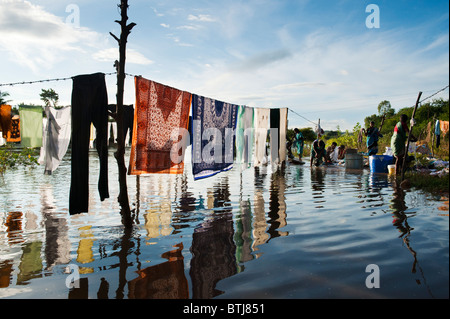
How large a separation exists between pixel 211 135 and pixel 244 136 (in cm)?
180

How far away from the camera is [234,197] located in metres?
8.32

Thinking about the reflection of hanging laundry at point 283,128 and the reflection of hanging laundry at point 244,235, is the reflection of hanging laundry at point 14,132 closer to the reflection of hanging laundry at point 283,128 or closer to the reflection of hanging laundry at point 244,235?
the reflection of hanging laundry at point 244,235

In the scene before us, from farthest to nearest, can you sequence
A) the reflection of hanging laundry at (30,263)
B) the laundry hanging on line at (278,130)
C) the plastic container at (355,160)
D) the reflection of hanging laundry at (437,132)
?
the reflection of hanging laundry at (437,132) → the plastic container at (355,160) → the laundry hanging on line at (278,130) → the reflection of hanging laundry at (30,263)

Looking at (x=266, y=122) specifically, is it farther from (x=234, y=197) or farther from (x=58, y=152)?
(x=58, y=152)

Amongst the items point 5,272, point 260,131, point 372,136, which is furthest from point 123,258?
point 372,136

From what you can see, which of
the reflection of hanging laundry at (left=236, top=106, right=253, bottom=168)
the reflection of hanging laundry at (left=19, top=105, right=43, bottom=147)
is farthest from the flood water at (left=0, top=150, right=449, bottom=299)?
the reflection of hanging laundry at (left=19, top=105, right=43, bottom=147)

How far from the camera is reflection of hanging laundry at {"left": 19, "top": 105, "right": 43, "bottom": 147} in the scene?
9.64m

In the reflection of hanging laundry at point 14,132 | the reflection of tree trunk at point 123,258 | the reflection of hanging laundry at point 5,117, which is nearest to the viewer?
the reflection of tree trunk at point 123,258

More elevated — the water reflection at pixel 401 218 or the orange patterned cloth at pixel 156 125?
the orange patterned cloth at pixel 156 125

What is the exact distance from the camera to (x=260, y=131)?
10.5 metres

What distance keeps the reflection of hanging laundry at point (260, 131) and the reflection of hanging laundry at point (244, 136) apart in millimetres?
370

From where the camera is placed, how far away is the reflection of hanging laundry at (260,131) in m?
10.4

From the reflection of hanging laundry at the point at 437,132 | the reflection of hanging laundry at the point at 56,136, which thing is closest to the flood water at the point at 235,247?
the reflection of hanging laundry at the point at 56,136
